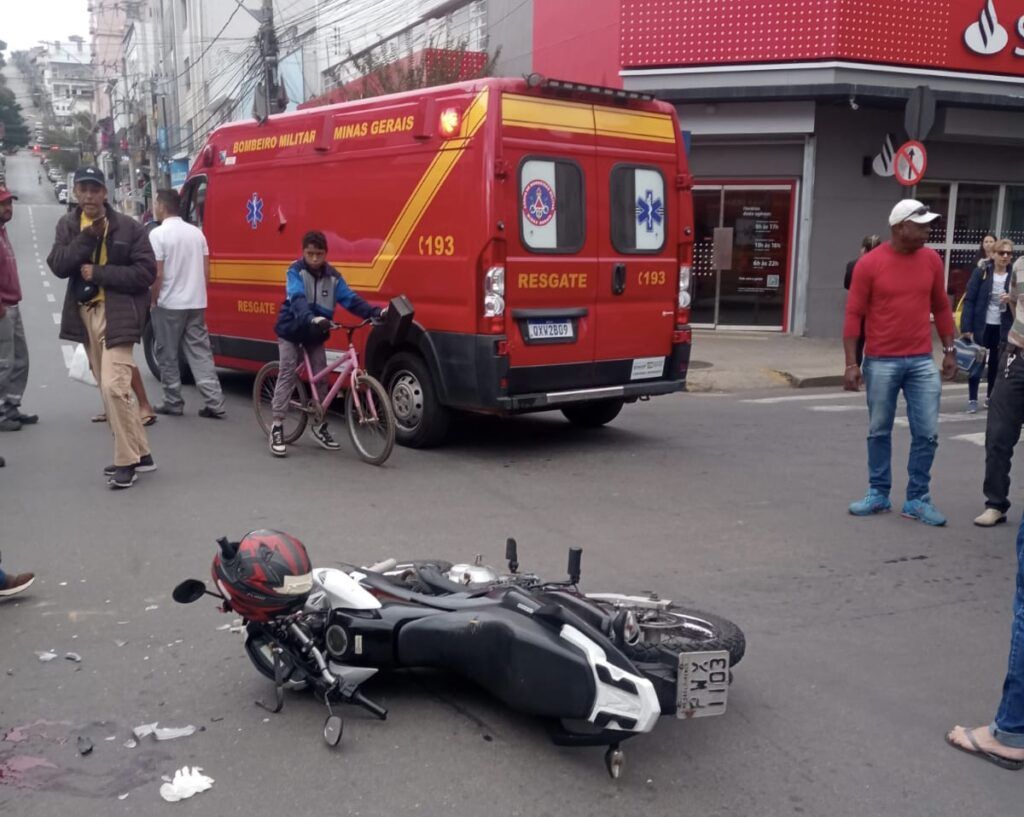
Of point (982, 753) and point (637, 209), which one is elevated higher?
point (637, 209)

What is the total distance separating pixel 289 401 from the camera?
8352 mm

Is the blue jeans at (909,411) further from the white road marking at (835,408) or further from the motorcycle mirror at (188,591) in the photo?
the motorcycle mirror at (188,591)

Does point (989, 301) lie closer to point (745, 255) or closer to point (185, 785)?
point (745, 255)

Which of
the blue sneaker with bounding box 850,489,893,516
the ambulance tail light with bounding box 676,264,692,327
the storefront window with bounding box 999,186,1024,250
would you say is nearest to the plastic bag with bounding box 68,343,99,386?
the ambulance tail light with bounding box 676,264,692,327

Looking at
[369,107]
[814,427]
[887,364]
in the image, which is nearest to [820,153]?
[814,427]

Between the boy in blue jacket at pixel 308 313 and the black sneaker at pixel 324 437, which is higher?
the boy in blue jacket at pixel 308 313

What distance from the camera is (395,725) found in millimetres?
3748

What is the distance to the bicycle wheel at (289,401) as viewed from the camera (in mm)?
8367

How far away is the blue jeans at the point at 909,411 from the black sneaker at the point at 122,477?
4.81 meters

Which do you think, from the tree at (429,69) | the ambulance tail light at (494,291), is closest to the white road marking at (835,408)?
the ambulance tail light at (494,291)

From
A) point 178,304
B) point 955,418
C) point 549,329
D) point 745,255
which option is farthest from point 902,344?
point 745,255

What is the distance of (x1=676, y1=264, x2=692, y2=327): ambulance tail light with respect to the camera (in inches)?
348

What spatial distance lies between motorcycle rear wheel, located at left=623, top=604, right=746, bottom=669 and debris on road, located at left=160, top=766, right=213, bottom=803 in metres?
1.41

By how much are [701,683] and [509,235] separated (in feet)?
16.2
